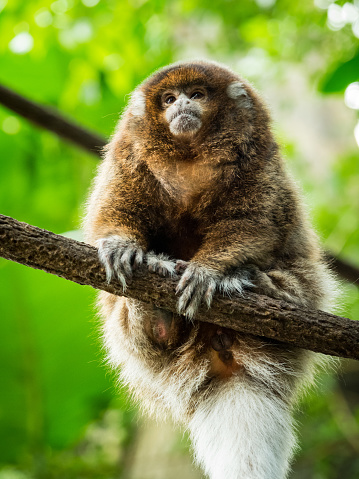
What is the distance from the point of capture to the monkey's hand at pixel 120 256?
8.07 ft

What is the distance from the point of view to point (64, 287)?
4145 millimetres

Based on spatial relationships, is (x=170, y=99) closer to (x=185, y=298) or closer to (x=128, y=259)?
(x=128, y=259)

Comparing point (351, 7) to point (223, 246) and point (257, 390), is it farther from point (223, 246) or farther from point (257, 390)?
point (257, 390)

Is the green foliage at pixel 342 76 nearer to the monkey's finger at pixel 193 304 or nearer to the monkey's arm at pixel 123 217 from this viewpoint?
the monkey's arm at pixel 123 217

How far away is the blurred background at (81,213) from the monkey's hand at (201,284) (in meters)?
1.29

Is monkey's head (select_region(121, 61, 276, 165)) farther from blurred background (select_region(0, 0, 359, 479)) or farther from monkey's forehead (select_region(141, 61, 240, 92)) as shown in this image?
blurred background (select_region(0, 0, 359, 479))

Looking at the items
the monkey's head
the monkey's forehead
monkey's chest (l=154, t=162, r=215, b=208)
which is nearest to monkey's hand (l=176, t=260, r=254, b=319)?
monkey's chest (l=154, t=162, r=215, b=208)

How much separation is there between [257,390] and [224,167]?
129 cm

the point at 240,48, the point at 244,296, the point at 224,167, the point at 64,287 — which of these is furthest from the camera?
the point at 240,48

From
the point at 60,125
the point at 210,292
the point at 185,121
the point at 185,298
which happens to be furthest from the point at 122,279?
the point at 60,125

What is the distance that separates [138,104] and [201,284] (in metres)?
1.40

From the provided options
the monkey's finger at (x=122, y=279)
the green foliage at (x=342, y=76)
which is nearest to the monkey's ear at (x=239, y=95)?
the green foliage at (x=342, y=76)

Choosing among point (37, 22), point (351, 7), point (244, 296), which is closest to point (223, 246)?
point (244, 296)

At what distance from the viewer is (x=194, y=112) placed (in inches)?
127
